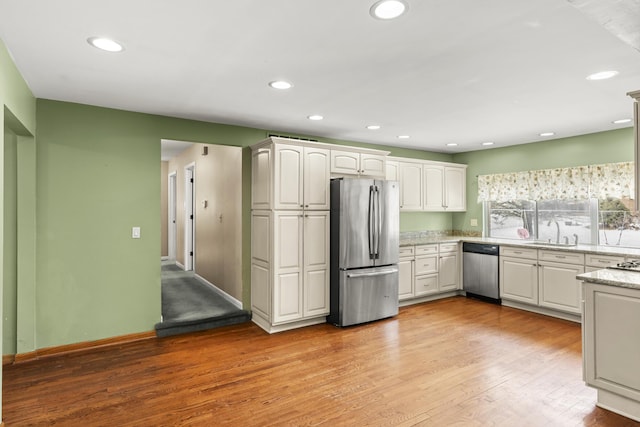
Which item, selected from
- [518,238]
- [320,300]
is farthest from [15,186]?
[518,238]

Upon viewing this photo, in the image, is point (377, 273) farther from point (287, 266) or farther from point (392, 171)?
point (392, 171)

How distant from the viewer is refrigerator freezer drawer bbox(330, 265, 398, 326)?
4141mm

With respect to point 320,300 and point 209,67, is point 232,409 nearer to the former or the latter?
point 320,300

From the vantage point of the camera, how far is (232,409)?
2420 millimetres

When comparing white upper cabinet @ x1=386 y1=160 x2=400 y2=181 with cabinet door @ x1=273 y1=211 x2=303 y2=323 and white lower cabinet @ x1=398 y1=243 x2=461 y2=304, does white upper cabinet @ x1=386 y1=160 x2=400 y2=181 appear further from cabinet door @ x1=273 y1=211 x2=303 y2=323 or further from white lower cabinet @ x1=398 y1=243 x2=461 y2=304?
cabinet door @ x1=273 y1=211 x2=303 y2=323

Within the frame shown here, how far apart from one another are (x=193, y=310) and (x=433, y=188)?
4046 millimetres

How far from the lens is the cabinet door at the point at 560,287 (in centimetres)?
421

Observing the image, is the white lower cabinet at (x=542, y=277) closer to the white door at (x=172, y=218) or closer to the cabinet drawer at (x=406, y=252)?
the cabinet drawer at (x=406, y=252)

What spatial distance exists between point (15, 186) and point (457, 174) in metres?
5.90

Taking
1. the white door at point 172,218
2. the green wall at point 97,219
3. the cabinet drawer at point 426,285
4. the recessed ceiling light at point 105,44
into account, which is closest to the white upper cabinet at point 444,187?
the cabinet drawer at point 426,285

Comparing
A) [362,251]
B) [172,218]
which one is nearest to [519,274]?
[362,251]

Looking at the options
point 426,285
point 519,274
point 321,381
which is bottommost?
point 321,381

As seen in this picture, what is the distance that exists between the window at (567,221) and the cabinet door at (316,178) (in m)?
3.23

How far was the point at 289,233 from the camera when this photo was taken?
403 centimetres
